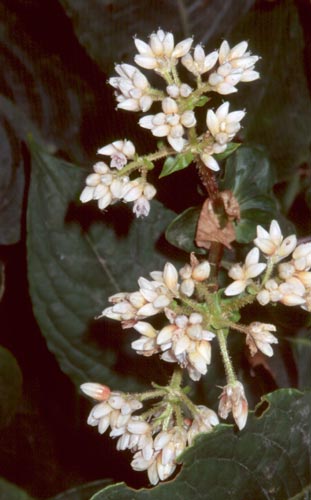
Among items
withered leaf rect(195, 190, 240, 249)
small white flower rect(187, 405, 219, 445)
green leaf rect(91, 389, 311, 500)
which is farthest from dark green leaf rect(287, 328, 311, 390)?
small white flower rect(187, 405, 219, 445)

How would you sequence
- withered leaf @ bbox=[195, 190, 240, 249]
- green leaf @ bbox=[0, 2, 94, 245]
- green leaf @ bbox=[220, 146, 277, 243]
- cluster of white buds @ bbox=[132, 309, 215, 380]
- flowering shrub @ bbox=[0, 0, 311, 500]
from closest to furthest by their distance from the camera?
cluster of white buds @ bbox=[132, 309, 215, 380]
flowering shrub @ bbox=[0, 0, 311, 500]
withered leaf @ bbox=[195, 190, 240, 249]
green leaf @ bbox=[220, 146, 277, 243]
green leaf @ bbox=[0, 2, 94, 245]

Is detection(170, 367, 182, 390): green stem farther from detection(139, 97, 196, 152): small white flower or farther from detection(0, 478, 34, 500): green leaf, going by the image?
detection(0, 478, 34, 500): green leaf

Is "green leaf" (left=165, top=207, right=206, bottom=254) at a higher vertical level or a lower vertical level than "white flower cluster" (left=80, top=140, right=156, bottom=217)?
lower

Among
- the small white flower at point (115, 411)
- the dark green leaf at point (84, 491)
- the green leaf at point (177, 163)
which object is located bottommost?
the dark green leaf at point (84, 491)

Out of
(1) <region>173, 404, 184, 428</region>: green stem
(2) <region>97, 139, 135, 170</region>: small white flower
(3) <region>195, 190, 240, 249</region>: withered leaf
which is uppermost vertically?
(2) <region>97, 139, 135, 170</region>: small white flower

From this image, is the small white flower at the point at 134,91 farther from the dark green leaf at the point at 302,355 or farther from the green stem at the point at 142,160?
the dark green leaf at the point at 302,355

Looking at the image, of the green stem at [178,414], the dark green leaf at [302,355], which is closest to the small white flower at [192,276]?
the green stem at [178,414]
